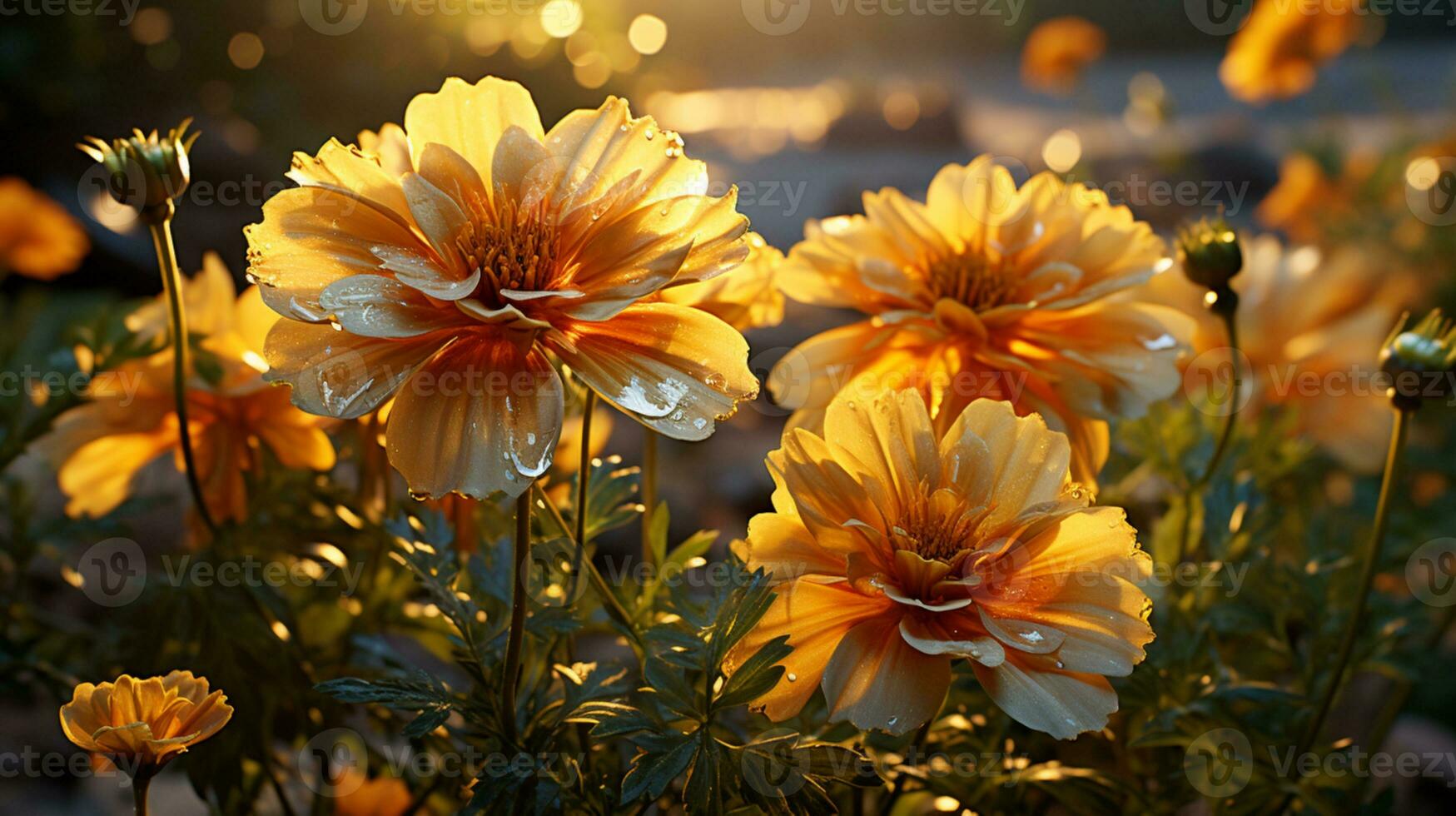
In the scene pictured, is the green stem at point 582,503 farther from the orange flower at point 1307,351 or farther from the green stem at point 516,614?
the orange flower at point 1307,351

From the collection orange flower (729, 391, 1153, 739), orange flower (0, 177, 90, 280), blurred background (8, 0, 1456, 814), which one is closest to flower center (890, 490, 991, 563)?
orange flower (729, 391, 1153, 739)


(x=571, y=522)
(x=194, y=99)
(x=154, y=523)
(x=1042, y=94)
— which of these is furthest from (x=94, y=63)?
(x=1042, y=94)

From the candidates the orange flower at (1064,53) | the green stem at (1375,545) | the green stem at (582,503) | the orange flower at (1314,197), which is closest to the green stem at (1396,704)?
the green stem at (1375,545)

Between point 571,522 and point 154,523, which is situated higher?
point 571,522

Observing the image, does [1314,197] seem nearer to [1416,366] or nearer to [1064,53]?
[1064,53]

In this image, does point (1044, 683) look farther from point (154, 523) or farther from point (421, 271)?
point (154, 523)

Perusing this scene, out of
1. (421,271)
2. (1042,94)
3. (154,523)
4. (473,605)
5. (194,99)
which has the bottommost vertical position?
(1042,94)
